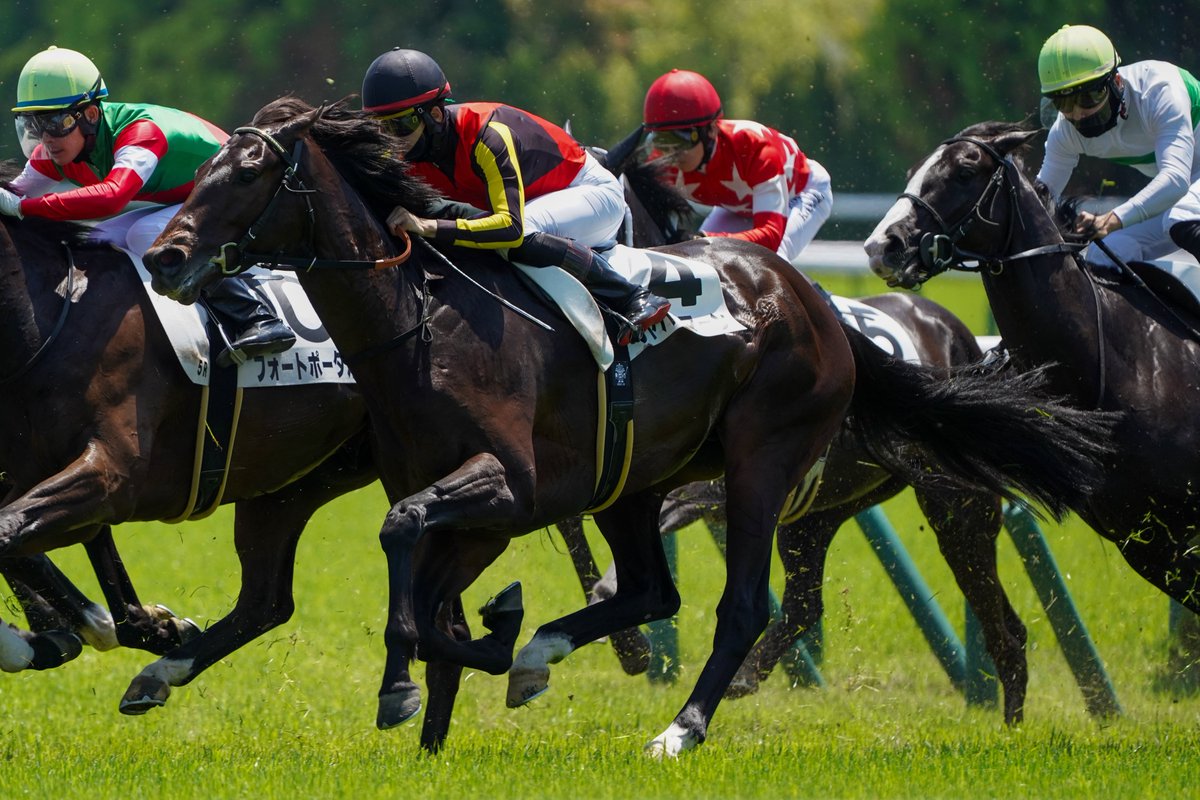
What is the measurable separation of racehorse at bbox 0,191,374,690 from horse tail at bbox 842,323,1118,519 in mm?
1970

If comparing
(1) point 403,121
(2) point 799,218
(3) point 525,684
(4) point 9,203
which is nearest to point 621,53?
(2) point 799,218

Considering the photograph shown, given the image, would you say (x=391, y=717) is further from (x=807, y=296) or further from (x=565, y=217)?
(x=807, y=296)

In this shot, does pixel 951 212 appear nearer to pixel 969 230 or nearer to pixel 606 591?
pixel 969 230

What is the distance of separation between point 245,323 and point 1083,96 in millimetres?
3212

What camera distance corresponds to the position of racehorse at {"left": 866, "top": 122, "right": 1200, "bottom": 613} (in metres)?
6.59

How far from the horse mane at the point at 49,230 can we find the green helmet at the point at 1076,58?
348 cm

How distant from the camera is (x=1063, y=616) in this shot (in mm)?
8344

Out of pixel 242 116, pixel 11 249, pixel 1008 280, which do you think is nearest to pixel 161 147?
pixel 11 249

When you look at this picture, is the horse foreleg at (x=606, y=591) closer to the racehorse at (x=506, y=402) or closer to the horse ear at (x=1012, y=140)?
the racehorse at (x=506, y=402)

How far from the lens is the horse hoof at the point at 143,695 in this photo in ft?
20.1

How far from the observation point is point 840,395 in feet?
21.5

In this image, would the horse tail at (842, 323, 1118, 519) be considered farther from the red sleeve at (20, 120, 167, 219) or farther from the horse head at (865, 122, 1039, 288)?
the red sleeve at (20, 120, 167, 219)

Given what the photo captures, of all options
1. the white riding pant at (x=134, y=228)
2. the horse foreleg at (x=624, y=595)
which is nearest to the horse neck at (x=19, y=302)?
the white riding pant at (x=134, y=228)

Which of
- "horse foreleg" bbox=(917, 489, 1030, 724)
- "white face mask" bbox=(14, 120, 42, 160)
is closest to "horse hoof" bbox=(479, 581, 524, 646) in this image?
"white face mask" bbox=(14, 120, 42, 160)
